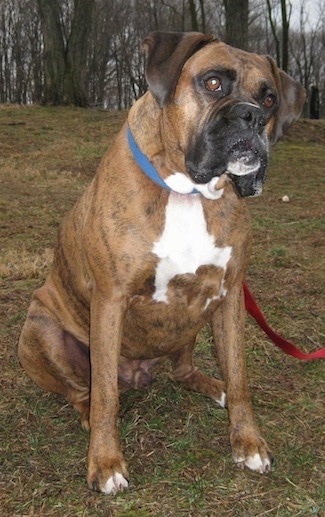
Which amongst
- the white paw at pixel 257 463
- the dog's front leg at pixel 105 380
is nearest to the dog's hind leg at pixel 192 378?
the white paw at pixel 257 463

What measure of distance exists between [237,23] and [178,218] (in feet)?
43.2

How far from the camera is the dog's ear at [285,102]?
306 cm

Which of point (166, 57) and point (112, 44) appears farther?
point (112, 44)

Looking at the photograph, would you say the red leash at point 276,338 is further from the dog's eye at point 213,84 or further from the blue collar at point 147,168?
the dog's eye at point 213,84

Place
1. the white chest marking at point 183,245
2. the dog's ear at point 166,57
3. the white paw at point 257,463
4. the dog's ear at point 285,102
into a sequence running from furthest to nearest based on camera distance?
1. the dog's ear at point 285,102
2. the white paw at point 257,463
3. the white chest marking at point 183,245
4. the dog's ear at point 166,57

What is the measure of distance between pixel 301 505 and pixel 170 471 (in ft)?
1.84

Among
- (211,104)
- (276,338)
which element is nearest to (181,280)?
(211,104)

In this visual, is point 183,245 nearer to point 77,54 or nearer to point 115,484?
point 115,484

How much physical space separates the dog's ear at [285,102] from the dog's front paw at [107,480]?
153 centimetres

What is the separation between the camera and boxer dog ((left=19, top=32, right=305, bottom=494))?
8.95 ft

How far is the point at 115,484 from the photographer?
2.80 m

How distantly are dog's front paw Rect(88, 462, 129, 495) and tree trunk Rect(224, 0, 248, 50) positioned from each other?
13.3m

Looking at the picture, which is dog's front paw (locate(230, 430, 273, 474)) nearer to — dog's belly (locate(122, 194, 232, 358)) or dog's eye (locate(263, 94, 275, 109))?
dog's belly (locate(122, 194, 232, 358))

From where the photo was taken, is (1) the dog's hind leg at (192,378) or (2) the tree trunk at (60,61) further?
(2) the tree trunk at (60,61)
